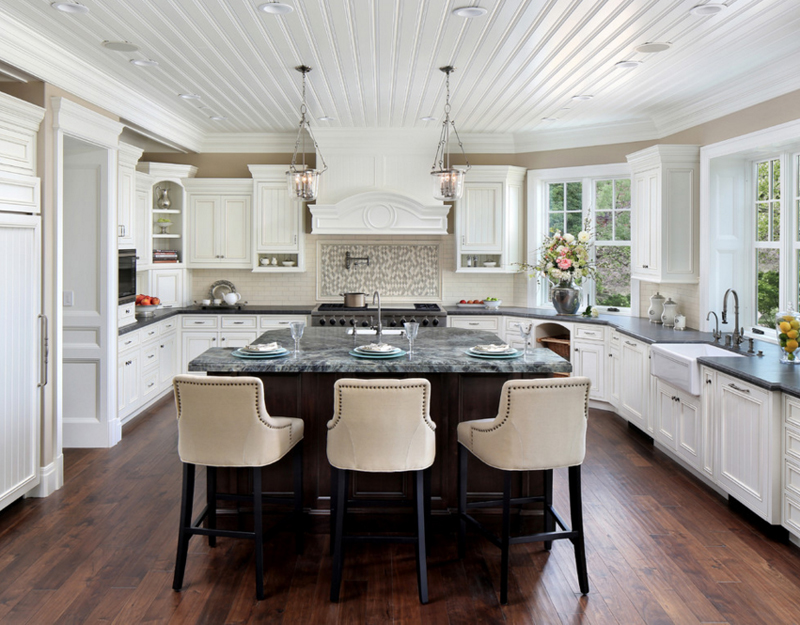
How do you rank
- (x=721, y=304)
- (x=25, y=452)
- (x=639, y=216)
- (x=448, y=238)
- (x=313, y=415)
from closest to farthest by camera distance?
1. (x=313, y=415)
2. (x=25, y=452)
3. (x=721, y=304)
4. (x=639, y=216)
5. (x=448, y=238)

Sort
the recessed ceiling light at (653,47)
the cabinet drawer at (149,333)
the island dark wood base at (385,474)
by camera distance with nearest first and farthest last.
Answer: the island dark wood base at (385,474) → the recessed ceiling light at (653,47) → the cabinet drawer at (149,333)

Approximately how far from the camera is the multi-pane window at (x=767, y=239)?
206 inches

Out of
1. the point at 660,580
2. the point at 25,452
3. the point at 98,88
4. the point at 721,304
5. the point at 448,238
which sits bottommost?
the point at 660,580

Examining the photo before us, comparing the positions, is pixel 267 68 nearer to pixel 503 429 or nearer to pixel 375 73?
pixel 375 73

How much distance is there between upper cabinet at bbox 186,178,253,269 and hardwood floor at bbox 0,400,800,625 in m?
3.93

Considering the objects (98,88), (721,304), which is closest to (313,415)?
(98,88)

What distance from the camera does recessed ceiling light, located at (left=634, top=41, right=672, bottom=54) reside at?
168 inches

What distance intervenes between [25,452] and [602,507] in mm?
3711

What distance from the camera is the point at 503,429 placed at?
3072 mm

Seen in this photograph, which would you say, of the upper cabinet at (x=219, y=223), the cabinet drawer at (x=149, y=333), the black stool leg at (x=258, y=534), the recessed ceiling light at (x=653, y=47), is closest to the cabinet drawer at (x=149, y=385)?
the cabinet drawer at (x=149, y=333)

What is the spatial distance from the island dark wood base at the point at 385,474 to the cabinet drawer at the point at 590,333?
3019 mm

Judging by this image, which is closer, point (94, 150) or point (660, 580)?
point (660, 580)

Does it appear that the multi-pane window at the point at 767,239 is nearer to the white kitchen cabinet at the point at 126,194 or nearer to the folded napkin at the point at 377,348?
the folded napkin at the point at 377,348

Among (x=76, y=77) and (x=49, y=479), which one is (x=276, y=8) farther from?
(x=49, y=479)
